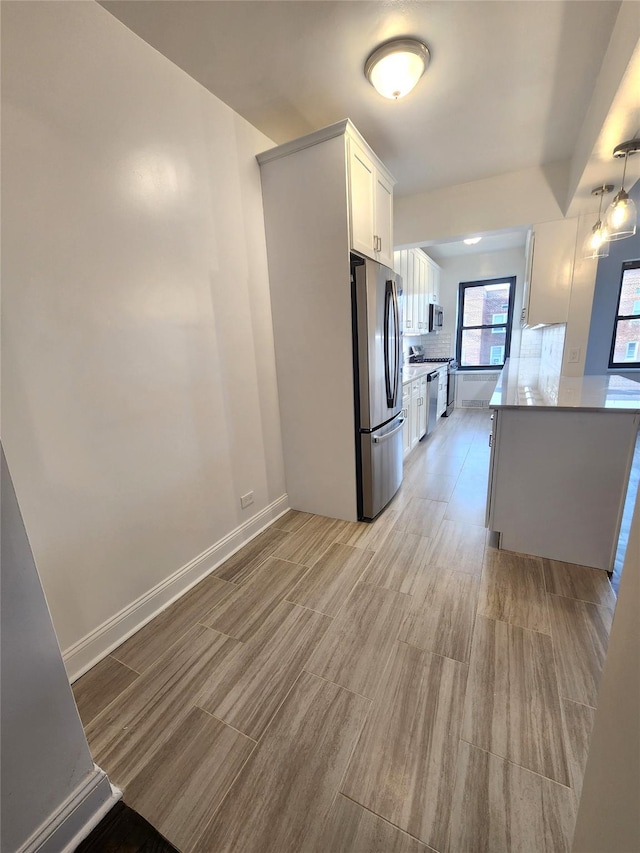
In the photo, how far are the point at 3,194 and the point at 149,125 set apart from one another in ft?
2.69

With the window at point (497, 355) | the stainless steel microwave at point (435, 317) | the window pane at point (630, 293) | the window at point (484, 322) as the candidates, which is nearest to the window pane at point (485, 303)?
the window at point (484, 322)

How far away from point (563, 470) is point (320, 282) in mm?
1873

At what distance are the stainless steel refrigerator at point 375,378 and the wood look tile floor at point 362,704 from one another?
1.88 ft

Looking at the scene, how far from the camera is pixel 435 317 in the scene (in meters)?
5.46

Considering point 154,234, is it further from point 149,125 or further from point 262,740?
point 262,740

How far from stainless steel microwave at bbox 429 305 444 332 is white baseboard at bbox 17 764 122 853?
5.67 metres

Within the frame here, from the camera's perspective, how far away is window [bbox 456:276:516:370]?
5.72 meters

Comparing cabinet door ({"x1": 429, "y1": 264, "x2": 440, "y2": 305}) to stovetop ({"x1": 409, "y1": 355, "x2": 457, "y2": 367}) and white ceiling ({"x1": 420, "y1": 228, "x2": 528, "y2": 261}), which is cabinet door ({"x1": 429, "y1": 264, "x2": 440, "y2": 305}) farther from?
stovetop ({"x1": 409, "y1": 355, "x2": 457, "y2": 367})

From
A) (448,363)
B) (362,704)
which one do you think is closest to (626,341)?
(448,363)

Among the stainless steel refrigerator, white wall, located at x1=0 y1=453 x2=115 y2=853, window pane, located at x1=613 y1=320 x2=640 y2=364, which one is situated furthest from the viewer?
window pane, located at x1=613 y1=320 x2=640 y2=364

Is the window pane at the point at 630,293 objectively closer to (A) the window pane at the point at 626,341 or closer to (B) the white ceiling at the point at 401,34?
(A) the window pane at the point at 626,341

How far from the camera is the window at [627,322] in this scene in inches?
176

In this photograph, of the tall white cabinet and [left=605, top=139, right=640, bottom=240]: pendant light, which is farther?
the tall white cabinet

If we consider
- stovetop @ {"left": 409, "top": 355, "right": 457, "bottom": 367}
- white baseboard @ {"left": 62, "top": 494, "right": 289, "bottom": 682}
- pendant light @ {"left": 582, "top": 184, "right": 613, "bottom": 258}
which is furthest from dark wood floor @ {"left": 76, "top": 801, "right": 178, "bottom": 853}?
stovetop @ {"left": 409, "top": 355, "right": 457, "bottom": 367}
